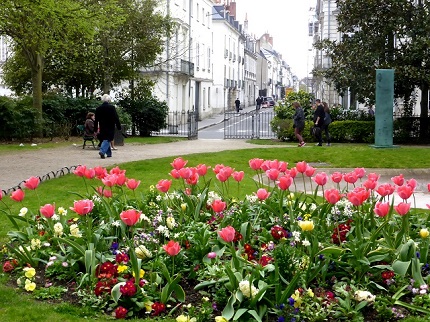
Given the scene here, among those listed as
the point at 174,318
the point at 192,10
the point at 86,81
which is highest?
the point at 192,10

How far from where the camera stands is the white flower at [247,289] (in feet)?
14.0

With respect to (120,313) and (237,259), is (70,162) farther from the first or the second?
(120,313)

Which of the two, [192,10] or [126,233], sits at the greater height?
[192,10]

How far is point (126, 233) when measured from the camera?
228 inches

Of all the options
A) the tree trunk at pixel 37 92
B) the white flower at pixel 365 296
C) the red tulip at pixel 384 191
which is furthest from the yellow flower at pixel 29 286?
the tree trunk at pixel 37 92

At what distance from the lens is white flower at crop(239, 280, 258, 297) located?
428 cm

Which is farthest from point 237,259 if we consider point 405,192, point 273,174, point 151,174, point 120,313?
point 151,174

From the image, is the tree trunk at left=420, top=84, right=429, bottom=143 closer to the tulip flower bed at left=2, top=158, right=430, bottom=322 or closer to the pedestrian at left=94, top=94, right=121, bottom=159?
the pedestrian at left=94, top=94, right=121, bottom=159

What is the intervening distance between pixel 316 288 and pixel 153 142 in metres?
21.8

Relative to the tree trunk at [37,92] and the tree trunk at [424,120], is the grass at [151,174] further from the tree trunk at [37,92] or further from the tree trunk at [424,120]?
the tree trunk at [424,120]

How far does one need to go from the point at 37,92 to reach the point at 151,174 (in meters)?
13.7

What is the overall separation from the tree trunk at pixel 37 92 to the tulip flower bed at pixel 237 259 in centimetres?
1979

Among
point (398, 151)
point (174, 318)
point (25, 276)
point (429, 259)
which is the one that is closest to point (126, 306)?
point (174, 318)

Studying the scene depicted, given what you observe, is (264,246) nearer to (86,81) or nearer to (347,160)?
(347,160)
